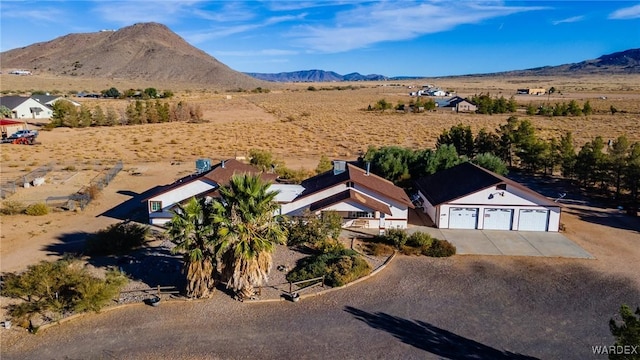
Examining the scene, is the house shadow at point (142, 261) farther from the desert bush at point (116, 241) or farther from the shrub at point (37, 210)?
the shrub at point (37, 210)

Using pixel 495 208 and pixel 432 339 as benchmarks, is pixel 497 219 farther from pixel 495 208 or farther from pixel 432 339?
pixel 432 339

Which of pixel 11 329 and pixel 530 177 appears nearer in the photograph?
pixel 11 329

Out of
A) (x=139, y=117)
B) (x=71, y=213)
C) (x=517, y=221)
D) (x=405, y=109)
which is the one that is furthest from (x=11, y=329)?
(x=405, y=109)

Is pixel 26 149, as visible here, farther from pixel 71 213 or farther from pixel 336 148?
pixel 336 148

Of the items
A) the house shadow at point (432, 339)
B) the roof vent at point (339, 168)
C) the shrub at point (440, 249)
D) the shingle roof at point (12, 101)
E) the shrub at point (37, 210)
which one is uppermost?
the shingle roof at point (12, 101)

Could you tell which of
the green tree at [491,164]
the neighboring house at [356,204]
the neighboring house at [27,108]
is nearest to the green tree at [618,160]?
the green tree at [491,164]

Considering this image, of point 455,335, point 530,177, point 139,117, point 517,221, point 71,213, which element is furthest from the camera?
point 139,117

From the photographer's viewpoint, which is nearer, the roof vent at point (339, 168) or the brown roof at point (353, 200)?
the brown roof at point (353, 200)

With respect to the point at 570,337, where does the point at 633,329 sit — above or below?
above
